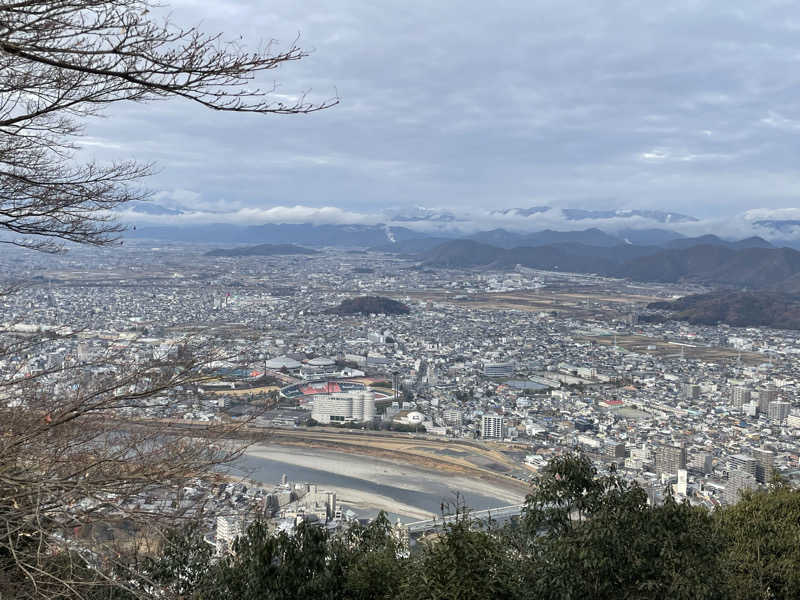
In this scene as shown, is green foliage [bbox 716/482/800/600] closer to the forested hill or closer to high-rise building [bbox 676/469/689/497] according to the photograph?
high-rise building [bbox 676/469/689/497]

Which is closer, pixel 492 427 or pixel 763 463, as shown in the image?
pixel 763 463

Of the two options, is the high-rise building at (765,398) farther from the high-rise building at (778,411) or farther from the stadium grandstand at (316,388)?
the stadium grandstand at (316,388)

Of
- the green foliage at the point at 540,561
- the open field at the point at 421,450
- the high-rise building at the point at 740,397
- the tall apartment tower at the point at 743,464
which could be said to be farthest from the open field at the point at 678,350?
the green foliage at the point at 540,561

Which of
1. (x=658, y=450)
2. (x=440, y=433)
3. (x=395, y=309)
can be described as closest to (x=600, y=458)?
(x=658, y=450)

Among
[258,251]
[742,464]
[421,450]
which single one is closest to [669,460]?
[742,464]

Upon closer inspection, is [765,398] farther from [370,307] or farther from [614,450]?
[370,307]

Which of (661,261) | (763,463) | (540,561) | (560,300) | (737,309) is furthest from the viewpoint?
(661,261)

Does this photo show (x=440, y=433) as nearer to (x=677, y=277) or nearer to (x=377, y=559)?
(x=377, y=559)
